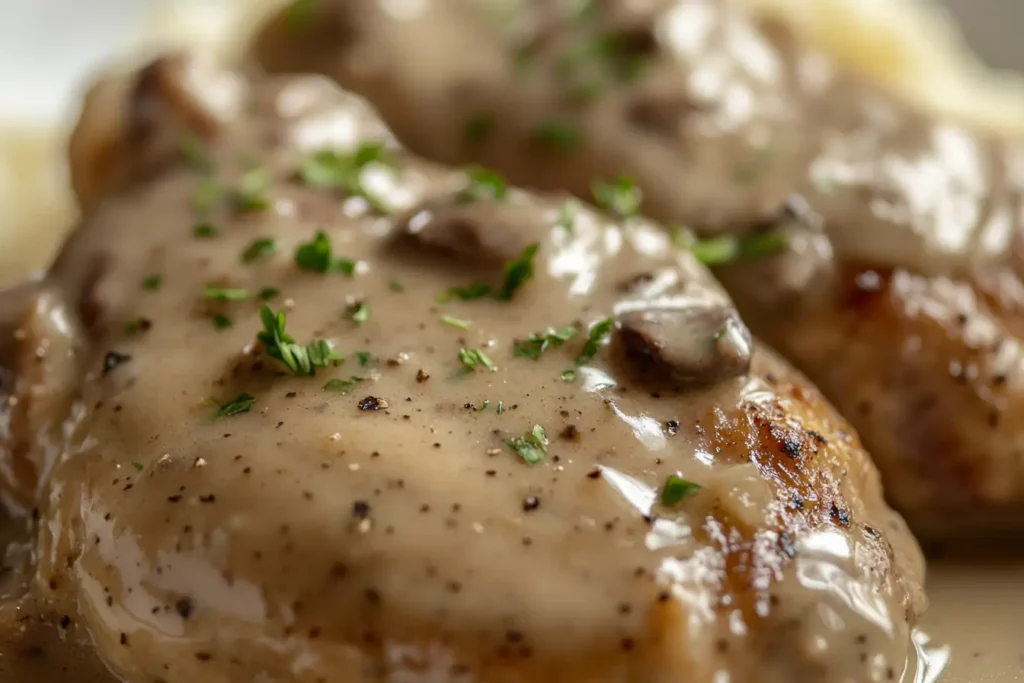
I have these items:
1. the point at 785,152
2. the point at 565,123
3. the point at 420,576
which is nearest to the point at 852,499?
the point at 420,576

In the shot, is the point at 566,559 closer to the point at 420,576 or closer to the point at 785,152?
the point at 420,576

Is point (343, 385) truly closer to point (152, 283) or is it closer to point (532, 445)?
point (532, 445)

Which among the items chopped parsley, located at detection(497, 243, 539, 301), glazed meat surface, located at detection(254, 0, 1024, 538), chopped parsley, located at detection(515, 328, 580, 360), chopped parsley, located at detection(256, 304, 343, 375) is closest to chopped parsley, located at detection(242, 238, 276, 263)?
chopped parsley, located at detection(256, 304, 343, 375)

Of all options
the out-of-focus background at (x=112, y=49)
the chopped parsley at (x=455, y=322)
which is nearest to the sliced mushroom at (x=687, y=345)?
the chopped parsley at (x=455, y=322)

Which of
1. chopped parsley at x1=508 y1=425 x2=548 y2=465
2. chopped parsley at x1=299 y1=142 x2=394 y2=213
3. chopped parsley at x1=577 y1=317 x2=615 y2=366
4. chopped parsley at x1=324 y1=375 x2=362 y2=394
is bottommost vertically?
chopped parsley at x1=299 y1=142 x2=394 y2=213

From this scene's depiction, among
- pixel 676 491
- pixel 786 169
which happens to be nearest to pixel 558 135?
pixel 786 169

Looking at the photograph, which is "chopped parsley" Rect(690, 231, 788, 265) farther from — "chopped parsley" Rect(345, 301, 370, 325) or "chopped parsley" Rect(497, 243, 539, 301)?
"chopped parsley" Rect(345, 301, 370, 325)

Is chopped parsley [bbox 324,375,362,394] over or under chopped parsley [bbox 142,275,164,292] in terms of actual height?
over

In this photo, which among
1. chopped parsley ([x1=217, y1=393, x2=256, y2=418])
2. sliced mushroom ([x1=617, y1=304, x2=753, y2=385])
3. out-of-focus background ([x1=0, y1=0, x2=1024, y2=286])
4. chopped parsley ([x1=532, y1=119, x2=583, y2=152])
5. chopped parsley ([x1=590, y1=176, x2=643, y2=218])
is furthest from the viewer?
out-of-focus background ([x1=0, y1=0, x2=1024, y2=286])
